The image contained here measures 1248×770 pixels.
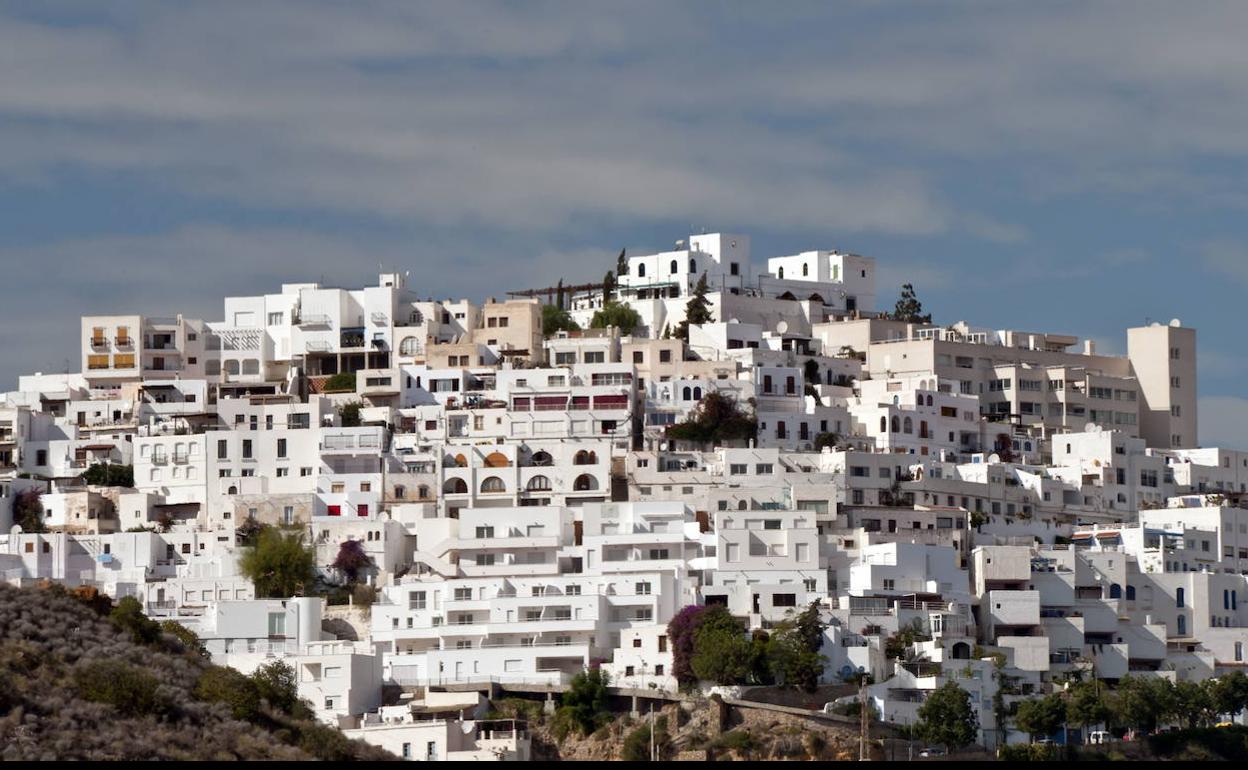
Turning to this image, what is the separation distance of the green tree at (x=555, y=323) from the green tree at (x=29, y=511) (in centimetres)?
1871

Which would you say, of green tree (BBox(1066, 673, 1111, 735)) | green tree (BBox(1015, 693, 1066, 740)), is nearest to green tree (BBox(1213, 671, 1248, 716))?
green tree (BBox(1066, 673, 1111, 735))

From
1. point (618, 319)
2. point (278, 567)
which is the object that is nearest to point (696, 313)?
point (618, 319)

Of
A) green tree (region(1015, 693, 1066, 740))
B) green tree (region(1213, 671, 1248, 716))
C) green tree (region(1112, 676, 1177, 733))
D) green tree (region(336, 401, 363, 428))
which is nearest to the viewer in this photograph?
green tree (region(1015, 693, 1066, 740))

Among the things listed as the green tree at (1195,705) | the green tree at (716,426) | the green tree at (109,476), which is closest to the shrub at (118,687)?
the green tree at (1195,705)

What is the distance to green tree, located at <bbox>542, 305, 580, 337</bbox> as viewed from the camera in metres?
98.5

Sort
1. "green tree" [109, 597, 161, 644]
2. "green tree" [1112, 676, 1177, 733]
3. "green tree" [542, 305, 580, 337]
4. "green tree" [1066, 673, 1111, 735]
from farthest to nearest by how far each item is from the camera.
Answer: "green tree" [542, 305, 580, 337]
"green tree" [1112, 676, 1177, 733]
"green tree" [1066, 673, 1111, 735]
"green tree" [109, 597, 161, 644]

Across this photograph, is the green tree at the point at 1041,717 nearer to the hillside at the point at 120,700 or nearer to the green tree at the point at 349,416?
the hillside at the point at 120,700

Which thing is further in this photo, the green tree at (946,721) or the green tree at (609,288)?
the green tree at (609,288)

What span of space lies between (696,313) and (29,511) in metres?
22.8

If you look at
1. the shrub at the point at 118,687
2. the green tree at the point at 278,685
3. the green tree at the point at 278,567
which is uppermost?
the green tree at the point at 278,567

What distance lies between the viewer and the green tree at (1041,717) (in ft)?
234

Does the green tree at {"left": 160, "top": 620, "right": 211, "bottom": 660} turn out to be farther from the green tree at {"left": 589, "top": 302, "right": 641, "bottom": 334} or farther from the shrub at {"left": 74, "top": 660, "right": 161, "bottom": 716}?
the green tree at {"left": 589, "top": 302, "right": 641, "bottom": 334}

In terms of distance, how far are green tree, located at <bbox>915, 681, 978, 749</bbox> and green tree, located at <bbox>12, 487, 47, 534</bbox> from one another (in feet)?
90.1

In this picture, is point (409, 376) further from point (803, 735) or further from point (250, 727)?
point (250, 727)
